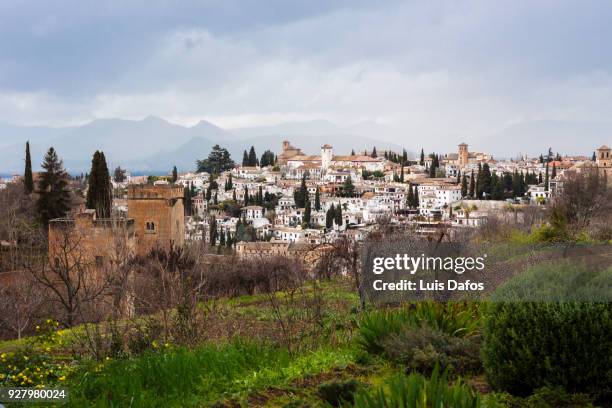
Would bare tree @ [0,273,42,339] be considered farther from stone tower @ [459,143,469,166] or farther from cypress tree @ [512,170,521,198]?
stone tower @ [459,143,469,166]

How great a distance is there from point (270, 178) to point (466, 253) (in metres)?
94.7

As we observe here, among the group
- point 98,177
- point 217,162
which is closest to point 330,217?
point 217,162

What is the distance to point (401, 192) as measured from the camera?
86375 millimetres

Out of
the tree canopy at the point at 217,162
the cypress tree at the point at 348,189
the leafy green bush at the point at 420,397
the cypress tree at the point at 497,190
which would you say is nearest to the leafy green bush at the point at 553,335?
the leafy green bush at the point at 420,397

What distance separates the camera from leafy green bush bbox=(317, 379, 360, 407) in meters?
3.16

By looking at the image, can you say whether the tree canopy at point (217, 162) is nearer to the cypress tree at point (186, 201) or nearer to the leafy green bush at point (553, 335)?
the cypress tree at point (186, 201)

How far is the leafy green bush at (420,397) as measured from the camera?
8.29 ft

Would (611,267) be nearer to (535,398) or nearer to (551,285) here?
(551,285)

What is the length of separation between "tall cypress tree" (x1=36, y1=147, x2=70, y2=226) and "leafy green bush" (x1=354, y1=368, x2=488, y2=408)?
28364 mm

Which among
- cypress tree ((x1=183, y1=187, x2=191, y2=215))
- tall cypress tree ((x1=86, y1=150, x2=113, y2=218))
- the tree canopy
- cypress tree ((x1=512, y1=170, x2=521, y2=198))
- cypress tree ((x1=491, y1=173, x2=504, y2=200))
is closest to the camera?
cypress tree ((x1=183, y1=187, x2=191, y2=215))

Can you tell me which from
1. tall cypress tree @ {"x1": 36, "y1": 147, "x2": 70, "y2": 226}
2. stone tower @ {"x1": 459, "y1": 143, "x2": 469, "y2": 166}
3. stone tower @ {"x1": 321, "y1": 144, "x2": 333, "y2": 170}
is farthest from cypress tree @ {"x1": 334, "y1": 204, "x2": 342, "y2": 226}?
stone tower @ {"x1": 459, "y1": 143, "x2": 469, "y2": 166}

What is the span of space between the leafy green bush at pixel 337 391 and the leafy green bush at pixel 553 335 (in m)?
0.92

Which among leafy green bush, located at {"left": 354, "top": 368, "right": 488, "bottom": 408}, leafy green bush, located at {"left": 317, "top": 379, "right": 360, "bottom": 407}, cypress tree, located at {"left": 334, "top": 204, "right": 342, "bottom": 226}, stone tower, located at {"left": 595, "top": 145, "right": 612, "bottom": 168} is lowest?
cypress tree, located at {"left": 334, "top": 204, "right": 342, "bottom": 226}

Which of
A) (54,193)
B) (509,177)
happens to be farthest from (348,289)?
(509,177)
